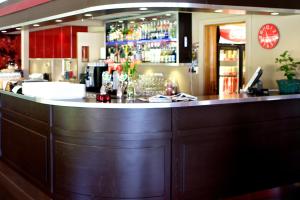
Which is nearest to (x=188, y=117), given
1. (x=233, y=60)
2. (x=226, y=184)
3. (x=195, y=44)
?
(x=226, y=184)

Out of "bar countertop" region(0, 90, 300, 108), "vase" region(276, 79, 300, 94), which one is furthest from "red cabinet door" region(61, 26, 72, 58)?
"vase" region(276, 79, 300, 94)

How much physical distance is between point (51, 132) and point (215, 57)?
13.0 ft

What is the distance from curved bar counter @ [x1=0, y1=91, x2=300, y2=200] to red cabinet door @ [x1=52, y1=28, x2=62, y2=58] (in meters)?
5.41

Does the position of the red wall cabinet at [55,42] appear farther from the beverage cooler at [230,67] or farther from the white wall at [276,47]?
the white wall at [276,47]

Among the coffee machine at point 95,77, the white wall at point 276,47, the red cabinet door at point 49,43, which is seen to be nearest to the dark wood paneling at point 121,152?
the white wall at point 276,47

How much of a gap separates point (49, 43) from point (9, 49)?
1.87 m

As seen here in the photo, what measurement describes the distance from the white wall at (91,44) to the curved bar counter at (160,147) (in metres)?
4.79

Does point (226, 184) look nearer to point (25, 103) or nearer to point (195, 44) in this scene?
point (25, 103)

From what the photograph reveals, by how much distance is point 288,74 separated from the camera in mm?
5828

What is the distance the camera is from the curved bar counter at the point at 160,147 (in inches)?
173

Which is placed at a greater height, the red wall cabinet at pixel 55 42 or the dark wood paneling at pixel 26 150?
the red wall cabinet at pixel 55 42

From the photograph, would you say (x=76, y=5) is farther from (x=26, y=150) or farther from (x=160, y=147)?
(x=160, y=147)

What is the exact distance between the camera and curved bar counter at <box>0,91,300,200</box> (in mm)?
4406

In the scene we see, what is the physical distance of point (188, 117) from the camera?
4.53 metres
